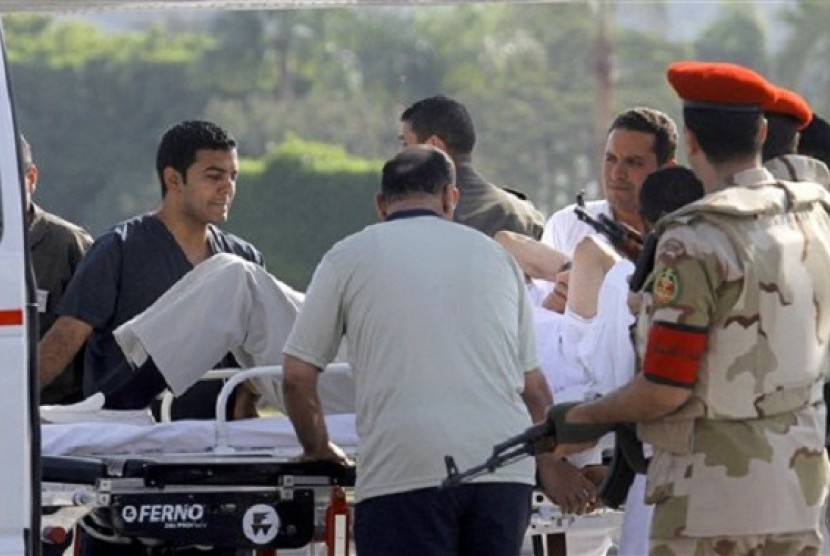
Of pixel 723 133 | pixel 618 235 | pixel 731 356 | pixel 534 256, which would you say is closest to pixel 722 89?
pixel 723 133

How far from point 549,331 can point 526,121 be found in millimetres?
37427

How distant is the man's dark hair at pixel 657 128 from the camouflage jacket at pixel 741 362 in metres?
2.00

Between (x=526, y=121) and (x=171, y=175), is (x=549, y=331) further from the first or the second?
(x=526, y=121)

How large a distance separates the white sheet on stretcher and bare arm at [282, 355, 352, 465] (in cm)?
40

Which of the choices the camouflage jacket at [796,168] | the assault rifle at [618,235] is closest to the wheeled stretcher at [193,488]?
the assault rifle at [618,235]

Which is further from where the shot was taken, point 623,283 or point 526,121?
point 526,121

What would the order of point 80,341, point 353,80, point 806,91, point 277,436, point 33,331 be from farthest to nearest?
1. point 353,80
2. point 806,91
3. point 80,341
4. point 277,436
5. point 33,331

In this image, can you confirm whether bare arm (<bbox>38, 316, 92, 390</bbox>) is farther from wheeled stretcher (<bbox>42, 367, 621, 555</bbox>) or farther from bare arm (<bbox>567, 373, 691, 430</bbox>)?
bare arm (<bbox>567, 373, 691, 430</bbox>)

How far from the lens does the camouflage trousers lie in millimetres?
5531

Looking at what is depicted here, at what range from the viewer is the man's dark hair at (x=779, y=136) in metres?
6.51

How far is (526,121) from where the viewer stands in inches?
1740

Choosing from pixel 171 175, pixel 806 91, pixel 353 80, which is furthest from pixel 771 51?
pixel 171 175

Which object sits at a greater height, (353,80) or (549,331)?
(353,80)

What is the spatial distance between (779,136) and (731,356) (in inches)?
49.3
